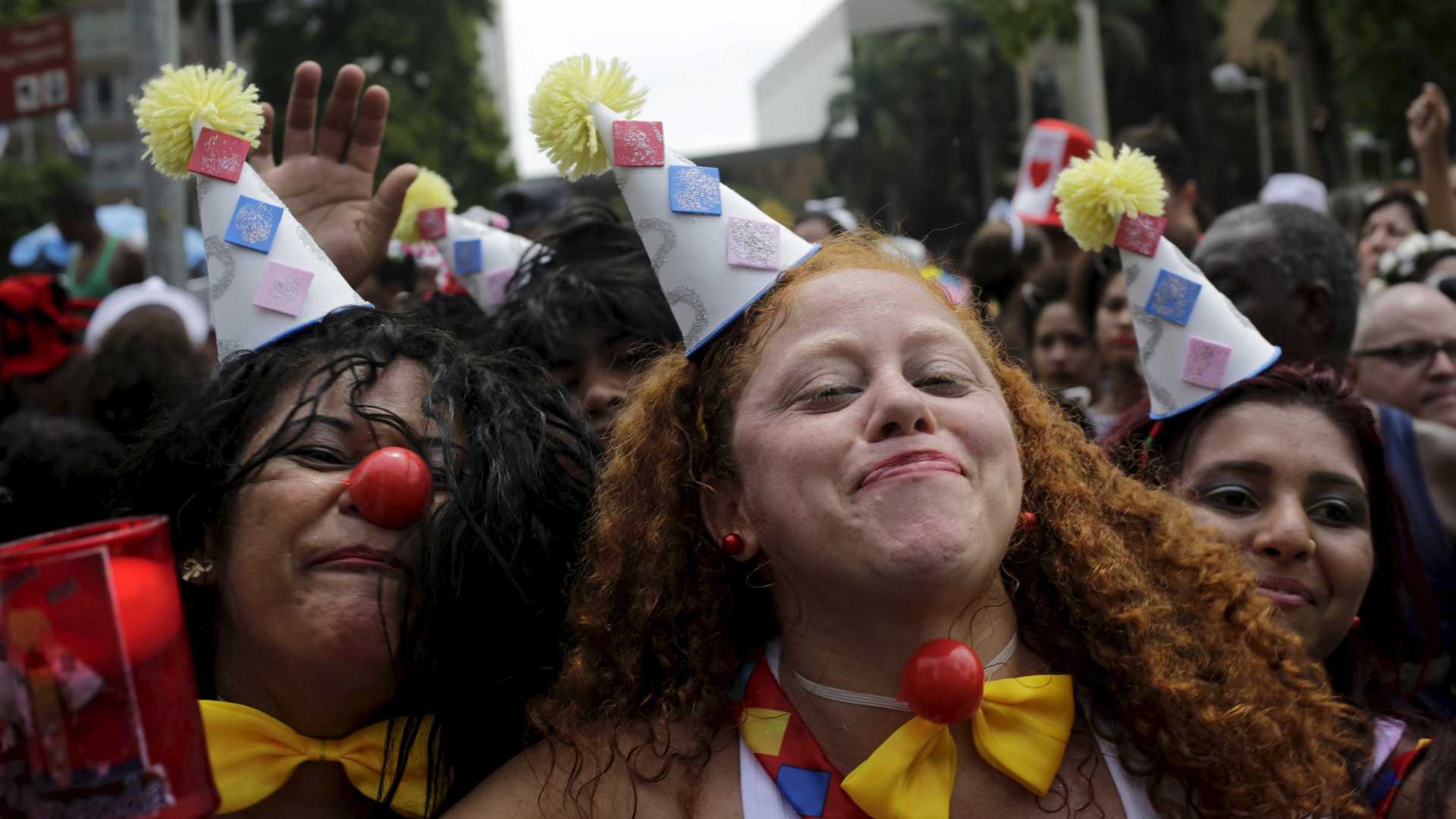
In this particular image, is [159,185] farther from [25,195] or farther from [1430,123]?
[25,195]

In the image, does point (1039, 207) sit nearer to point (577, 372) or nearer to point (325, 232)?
point (577, 372)

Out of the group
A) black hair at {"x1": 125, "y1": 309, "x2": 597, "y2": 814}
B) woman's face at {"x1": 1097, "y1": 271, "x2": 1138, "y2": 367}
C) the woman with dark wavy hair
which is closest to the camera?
black hair at {"x1": 125, "y1": 309, "x2": 597, "y2": 814}

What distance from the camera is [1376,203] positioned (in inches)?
247

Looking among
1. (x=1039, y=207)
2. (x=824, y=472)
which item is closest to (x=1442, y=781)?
(x=824, y=472)

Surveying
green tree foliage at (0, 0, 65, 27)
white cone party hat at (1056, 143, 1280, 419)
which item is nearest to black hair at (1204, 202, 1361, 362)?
white cone party hat at (1056, 143, 1280, 419)

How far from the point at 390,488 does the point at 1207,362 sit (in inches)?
67.2

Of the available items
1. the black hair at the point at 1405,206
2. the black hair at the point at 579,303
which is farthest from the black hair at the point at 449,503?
the black hair at the point at 1405,206

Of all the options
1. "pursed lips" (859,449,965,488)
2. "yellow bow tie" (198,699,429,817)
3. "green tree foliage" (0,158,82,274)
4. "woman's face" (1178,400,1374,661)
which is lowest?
"yellow bow tie" (198,699,429,817)

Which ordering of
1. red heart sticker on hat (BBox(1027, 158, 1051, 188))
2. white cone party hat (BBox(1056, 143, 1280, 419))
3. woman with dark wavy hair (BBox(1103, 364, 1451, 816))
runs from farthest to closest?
red heart sticker on hat (BBox(1027, 158, 1051, 188)) < white cone party hat (BBox(1056, 143, 1280, 419)) < woman with dark wavy hair (BBox(1103, 364, 1451, 816))

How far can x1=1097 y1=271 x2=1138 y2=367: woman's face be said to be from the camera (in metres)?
4.67

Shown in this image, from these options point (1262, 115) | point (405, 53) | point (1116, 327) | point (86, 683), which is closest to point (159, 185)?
point (1116, 327)

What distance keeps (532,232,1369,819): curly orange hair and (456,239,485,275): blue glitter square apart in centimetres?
130

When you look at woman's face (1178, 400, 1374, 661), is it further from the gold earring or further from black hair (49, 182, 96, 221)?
black hair (49, 182, 96, 221)

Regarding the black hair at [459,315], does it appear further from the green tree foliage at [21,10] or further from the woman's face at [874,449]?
the green tree foliage at [21,10]
